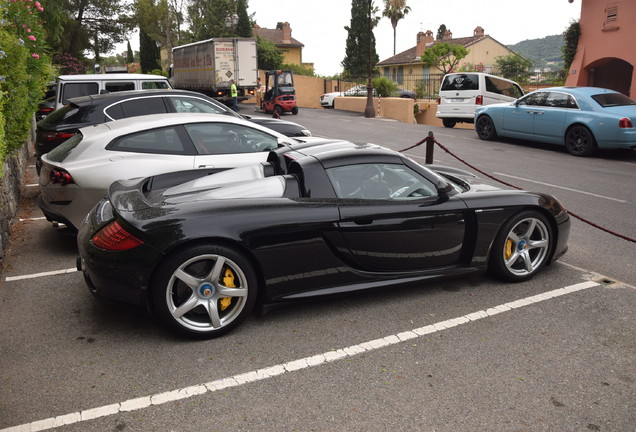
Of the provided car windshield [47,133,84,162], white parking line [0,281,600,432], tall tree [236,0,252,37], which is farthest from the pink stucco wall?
tall tree [236,0,252,37]

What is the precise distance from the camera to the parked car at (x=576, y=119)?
12109 mm

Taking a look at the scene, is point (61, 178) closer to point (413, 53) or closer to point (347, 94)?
point (347, 94)

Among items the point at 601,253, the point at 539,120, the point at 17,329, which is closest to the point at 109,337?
the point at 17,329

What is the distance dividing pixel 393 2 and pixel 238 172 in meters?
72.9

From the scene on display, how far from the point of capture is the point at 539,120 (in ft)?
45.3

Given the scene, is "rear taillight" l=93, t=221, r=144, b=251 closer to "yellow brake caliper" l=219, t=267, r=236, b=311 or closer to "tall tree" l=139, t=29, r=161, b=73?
"yellow brake caliper" l=219, t=267, r=236, b=311

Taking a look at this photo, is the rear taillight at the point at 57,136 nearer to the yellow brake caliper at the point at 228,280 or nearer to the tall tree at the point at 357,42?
the yellow brake caliper at the point at 228,280

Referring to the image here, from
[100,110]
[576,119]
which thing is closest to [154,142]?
[100,110]

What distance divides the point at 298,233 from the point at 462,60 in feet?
179

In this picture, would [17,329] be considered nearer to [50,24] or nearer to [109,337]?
[109,337]

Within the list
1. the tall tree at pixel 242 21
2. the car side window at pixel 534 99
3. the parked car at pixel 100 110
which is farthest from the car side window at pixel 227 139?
the tall tree at pixel 242 21

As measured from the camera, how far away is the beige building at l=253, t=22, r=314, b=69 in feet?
228

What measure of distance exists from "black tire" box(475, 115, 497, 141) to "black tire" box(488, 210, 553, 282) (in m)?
11.5

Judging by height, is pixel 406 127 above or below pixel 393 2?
below
